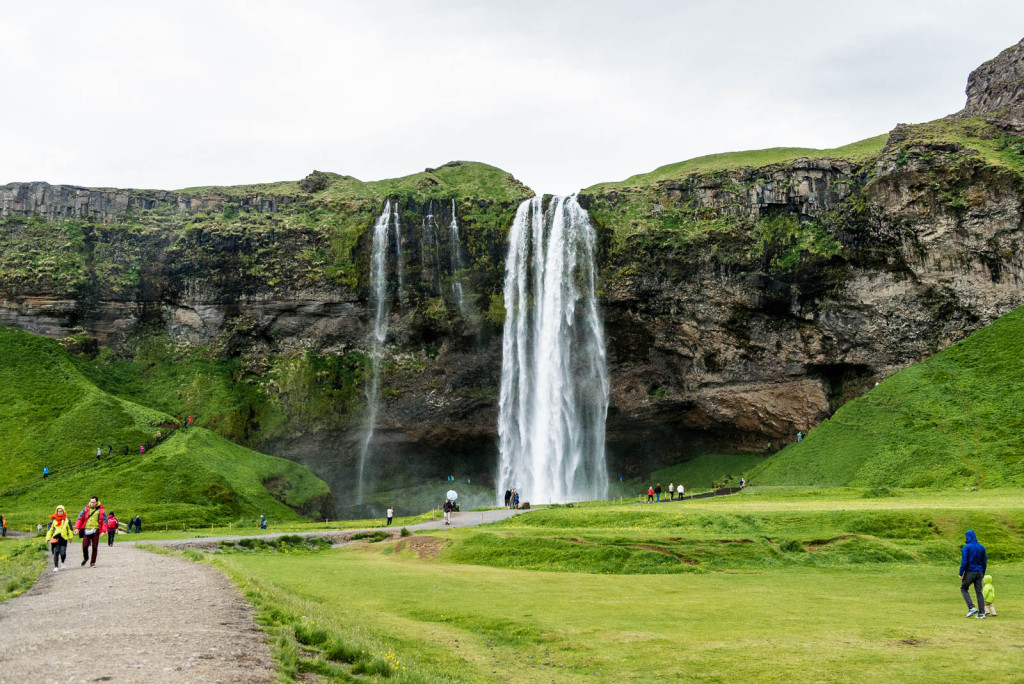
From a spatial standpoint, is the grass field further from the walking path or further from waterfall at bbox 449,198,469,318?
waterfall at bbox 449,198,469,318

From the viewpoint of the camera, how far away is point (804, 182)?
67.5 metres

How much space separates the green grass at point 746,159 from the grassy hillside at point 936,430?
2212 centimetres

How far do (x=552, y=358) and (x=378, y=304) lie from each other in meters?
18.1

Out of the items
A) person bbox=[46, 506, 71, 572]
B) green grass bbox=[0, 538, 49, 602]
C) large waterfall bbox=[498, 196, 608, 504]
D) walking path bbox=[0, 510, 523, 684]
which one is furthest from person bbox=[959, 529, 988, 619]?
large waterfall bbox=[498, 196, 608, 504]

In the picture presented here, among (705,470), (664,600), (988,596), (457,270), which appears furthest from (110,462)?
(988,596)

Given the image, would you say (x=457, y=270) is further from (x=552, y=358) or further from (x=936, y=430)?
(x=936, y=430)

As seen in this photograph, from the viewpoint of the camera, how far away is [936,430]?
49344 mm

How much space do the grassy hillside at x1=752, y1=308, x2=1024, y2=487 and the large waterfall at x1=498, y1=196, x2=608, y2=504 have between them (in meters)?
16.9

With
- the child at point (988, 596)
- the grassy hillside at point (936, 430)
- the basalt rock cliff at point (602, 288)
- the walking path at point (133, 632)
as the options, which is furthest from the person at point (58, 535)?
the basalt rock cliff at point (602, 288)

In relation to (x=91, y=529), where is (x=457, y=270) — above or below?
above

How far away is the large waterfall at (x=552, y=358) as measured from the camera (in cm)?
6688

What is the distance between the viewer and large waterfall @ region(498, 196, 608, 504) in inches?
2633

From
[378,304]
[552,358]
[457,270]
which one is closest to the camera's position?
[552,358]

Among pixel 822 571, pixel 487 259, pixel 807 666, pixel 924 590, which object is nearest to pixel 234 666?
pixel 807 666
